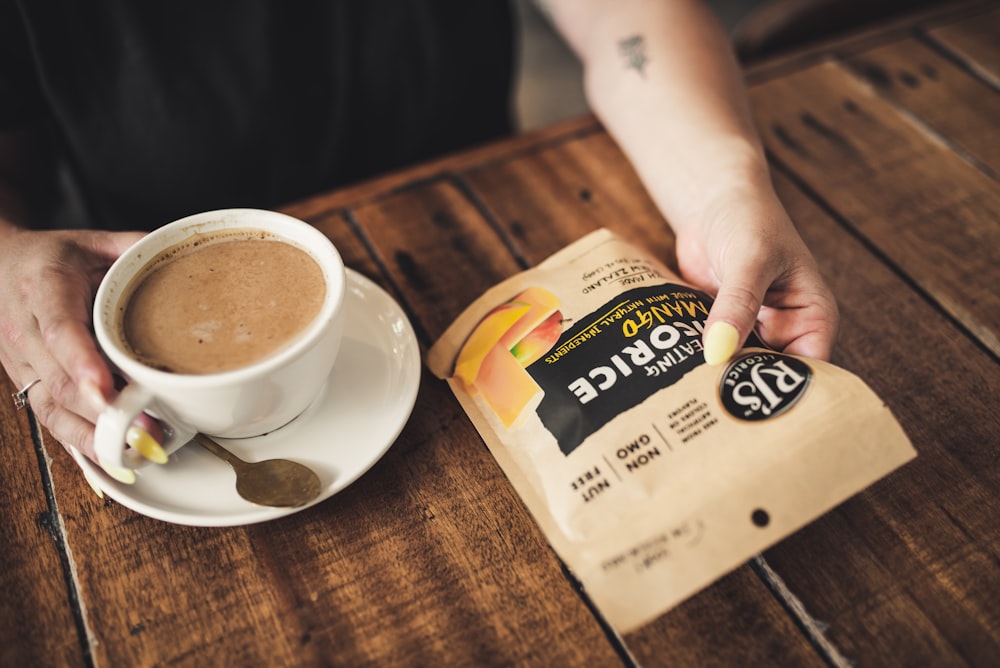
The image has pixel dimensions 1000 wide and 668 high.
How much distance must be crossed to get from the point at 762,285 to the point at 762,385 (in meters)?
0.12

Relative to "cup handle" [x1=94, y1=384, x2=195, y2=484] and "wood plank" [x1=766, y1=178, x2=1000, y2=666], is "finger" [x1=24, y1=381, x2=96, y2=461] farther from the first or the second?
"wood plank" [x1=766, y1=178, x2=1000, y2=666]

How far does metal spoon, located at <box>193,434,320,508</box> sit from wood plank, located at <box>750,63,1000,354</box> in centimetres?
74

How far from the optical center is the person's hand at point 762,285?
25.5 inches

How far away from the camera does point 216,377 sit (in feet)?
1.82

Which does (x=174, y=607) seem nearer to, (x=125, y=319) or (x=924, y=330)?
(x=125, y=319)

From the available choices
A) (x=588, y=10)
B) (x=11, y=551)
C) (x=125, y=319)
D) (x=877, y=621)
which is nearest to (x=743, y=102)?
(x=588, y=10)

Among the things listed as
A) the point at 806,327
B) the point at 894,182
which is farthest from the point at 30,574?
the point at 894,182

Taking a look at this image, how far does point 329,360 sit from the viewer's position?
0.65m

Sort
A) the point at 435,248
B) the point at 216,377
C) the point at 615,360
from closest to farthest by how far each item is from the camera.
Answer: the point at 216,377 → the point at 615,360 → the point at 435,248

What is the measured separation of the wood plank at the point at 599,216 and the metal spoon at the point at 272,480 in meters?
0.31

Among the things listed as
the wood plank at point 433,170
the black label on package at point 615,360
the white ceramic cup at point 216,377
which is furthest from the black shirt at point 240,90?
the black label on package at point 615,360

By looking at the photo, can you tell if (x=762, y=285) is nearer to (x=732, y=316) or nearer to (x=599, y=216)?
(x=732, y=316)

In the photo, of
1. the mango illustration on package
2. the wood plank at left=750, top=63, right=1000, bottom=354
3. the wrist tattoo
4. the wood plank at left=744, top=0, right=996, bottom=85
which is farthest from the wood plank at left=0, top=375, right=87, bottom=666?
the wood plank at left=744, top=0, right=996, bottom=85

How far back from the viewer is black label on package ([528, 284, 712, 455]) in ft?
2.07
